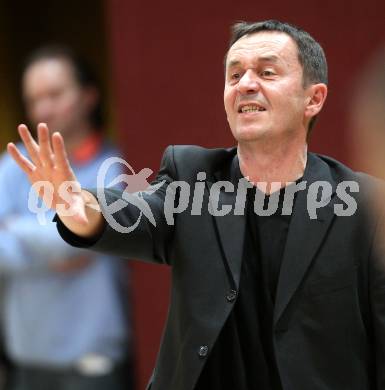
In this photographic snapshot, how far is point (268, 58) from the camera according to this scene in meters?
2.08

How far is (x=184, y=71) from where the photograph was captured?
3711mm

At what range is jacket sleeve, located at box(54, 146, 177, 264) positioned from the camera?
81.5 inches

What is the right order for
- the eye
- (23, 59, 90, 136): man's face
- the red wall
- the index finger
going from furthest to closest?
(23, 59, 90, 136): man's face → the red wall → the eye → the index finger

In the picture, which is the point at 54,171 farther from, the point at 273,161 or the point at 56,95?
→ the point at 56,95

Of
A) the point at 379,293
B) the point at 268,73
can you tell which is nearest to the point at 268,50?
the point at 268,73

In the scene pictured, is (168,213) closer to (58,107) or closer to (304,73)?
(304,73)

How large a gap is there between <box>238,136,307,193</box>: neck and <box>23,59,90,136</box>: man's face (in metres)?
1.71

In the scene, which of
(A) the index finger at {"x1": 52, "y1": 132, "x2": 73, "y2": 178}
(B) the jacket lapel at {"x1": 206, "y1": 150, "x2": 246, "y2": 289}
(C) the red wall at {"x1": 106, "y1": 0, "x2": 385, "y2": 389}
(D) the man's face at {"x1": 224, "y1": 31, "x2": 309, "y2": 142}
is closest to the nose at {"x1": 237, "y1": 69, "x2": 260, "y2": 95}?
(D) the man's face at {"x1": 224, "y1": 31, "x2": 309, "y2": 142}

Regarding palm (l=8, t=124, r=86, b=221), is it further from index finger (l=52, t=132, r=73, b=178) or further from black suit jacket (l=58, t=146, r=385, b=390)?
black suit jacket (l=58, t=146, r=385, b=390)

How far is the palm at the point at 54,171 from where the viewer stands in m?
2.01

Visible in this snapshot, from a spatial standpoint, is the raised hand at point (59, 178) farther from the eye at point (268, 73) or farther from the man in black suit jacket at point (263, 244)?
the eye at point (268, 73)

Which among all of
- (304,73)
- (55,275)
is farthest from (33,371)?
(304,73)

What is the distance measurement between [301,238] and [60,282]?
5.77ft

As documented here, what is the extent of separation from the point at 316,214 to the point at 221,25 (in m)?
1.61
